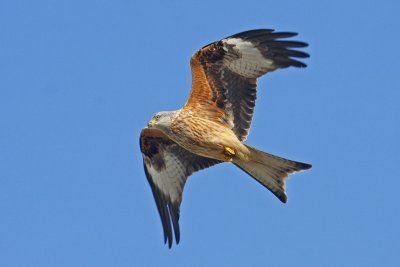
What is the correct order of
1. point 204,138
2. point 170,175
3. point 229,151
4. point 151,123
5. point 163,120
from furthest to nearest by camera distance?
point 170,175
point 151,123
point 163,120
point 204,138
point 229,151

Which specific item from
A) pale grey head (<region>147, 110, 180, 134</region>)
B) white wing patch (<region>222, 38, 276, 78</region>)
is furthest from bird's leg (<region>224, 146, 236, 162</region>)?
white wing patch (<region>222, 38, 276, 78</region>)

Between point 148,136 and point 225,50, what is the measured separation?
233cm

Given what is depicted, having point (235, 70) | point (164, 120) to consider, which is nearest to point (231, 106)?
point (235, 70)

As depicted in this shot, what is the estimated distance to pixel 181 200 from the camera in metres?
19.5

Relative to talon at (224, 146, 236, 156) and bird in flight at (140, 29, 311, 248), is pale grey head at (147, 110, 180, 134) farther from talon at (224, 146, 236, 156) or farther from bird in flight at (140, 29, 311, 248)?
talon at (224, 146, 236, 156)

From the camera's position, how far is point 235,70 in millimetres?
18406

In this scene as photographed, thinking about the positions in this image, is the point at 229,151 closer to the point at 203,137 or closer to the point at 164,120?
the point at 203,137

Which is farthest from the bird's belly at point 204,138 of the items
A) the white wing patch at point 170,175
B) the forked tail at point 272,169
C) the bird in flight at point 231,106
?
the white wing patch at point 170,175

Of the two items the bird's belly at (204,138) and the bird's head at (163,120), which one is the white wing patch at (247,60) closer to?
the bird's belly at (204,138)

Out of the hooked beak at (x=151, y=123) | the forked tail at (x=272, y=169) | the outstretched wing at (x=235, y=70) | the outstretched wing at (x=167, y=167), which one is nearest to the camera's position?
the outstretched wing at (x=235, y=70)

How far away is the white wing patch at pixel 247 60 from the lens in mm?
18156

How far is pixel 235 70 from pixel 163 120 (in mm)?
1477

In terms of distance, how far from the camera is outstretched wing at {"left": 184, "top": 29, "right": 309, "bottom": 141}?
17969mm

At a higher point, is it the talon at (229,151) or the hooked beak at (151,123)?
the hooked beak at (151,123)
